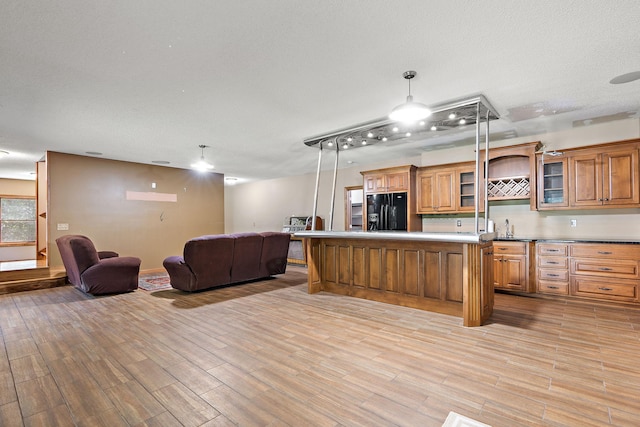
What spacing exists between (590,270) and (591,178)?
1.33 m

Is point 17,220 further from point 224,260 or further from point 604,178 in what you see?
point 604,178

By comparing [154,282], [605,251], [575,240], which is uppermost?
[575,240]

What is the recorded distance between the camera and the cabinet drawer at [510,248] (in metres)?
4.68

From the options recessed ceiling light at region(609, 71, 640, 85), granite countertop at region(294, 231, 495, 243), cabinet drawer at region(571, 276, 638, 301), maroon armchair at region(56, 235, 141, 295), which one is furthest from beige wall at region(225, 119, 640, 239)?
maroon armchair at region(56, 235, 141, 295)

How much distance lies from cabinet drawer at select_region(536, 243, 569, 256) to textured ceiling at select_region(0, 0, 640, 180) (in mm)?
1796

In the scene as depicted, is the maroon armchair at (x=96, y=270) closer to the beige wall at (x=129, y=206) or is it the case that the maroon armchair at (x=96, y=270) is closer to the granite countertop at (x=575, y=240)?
the beige wall at (x=129, y=206)

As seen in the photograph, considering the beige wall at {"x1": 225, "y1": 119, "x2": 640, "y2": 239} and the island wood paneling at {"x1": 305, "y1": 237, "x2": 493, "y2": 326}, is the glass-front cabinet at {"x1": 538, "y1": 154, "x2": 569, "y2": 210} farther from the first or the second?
the island wood paneling at {"x1": 305, "y1": 237, "x2": 493, "y2": 326}

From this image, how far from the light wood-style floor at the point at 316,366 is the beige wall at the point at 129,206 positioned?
9.55ft

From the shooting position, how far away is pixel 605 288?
13.5 ft

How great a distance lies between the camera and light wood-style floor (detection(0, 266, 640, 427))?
185cm

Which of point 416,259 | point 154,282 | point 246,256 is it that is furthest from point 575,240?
point 154,282

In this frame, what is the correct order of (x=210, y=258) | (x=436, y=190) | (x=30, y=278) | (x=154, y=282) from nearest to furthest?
(x=210, y=258)
(x=30, y=278)
(x=436, y=190)
(x=154, y=282)

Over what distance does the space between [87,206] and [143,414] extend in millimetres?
6329

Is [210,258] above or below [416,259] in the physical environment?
below
